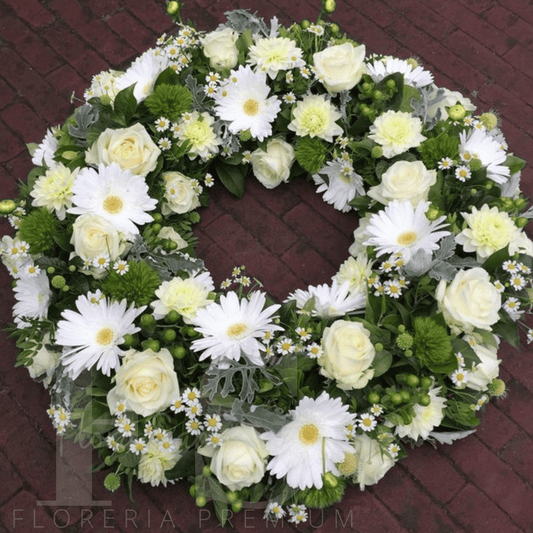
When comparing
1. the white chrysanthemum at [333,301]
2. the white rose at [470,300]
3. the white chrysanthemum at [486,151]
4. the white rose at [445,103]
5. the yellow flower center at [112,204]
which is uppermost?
the white chrysanthemum at [486,151]

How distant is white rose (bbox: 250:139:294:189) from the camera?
246cm

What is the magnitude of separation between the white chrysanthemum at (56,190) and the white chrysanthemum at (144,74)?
0.48 metres

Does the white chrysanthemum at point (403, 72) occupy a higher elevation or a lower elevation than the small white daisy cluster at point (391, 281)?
higher

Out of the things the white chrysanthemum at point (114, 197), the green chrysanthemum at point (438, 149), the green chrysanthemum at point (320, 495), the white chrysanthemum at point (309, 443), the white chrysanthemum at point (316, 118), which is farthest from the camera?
the white chrysanthemum at point (316, 118)

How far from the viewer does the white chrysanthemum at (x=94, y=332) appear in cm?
188

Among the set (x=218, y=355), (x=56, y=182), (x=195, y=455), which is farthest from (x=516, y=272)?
(x=56, y=182)

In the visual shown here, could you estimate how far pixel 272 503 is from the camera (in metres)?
1.96

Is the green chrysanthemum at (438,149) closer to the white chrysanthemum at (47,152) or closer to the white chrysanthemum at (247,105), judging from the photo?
the white chrysanthemum at (247,105)

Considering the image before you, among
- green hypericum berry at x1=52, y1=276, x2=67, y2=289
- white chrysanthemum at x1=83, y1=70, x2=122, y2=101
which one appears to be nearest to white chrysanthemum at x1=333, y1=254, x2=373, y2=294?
green hypericum berry at x1=52, y1=276, x2=67, y2=289

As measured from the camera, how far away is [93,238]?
2.02m

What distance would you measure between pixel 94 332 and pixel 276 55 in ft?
4.26

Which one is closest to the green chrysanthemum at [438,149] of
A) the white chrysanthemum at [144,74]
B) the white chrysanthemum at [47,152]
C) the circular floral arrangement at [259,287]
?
the circular floral arrangement at [259,287]

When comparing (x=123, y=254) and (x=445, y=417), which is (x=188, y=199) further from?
(x=445, y=417)

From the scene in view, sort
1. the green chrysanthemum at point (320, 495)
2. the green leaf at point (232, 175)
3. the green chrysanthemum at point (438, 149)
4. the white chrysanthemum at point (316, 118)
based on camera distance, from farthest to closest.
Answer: the green leaf at point (232, 175) < the white chrysanthemum at point (316, 118) < the green chrysanthemum at point (438, 149) < the green chrysanthemum at point (320, 495)
